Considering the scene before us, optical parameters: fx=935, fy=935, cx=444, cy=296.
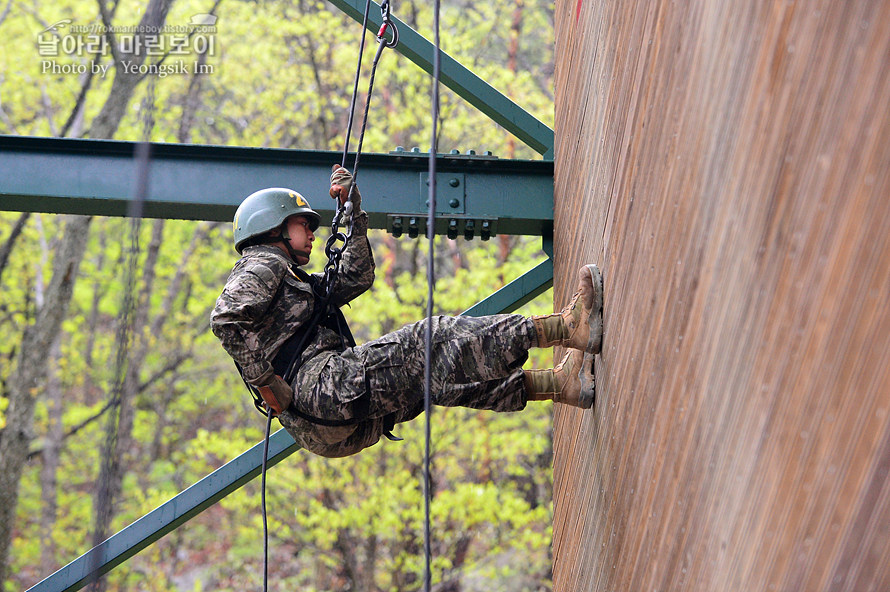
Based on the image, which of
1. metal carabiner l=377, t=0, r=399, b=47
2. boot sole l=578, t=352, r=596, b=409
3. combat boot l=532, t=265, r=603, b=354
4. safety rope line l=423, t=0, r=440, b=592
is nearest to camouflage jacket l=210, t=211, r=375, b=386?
metal carabiner l=377, t=0, r=399, b=47

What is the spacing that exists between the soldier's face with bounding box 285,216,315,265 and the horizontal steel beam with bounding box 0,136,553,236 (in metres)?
0.84

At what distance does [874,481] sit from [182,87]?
18018mm

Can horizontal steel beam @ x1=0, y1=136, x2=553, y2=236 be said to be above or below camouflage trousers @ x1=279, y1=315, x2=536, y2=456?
above

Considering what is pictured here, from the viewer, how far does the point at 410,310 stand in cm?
1378

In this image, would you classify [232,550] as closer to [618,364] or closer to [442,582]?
[442,582]

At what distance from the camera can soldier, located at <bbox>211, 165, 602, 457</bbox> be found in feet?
14.0

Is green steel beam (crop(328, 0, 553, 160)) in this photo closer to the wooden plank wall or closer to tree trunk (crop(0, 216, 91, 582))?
the wooden plank wall

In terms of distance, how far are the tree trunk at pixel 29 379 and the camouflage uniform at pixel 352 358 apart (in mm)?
9917

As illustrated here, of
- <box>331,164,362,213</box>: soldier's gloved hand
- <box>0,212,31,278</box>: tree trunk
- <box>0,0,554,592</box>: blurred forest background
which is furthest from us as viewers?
<box>0,212,31,278</box>: tree trunk

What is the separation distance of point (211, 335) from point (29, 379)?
14.7 ft

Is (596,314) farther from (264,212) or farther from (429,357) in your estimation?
(264,212)

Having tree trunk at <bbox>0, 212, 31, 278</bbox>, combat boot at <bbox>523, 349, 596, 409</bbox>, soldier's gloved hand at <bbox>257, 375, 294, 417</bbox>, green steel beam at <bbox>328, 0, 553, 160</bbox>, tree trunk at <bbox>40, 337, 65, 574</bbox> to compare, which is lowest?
tree trunk at <bbox>40, 337, 65, 574</bbox>

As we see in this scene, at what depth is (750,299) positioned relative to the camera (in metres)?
2.37

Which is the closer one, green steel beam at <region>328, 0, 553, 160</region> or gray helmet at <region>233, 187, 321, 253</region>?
gray helmet at <region>233, 187, 321, 253</region>
